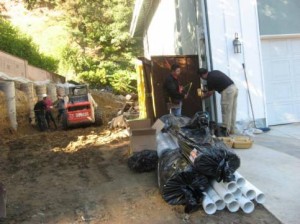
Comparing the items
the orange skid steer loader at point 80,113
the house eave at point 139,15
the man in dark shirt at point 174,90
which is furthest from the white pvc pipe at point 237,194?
the house eave at point 139,15

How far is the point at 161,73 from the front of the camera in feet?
35.6

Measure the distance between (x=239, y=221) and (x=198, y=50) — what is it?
7.16m

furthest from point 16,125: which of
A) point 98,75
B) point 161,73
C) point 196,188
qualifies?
point 98,75

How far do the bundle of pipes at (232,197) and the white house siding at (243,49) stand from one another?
5416 millimetres

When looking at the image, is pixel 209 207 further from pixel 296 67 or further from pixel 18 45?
pixel 18 45

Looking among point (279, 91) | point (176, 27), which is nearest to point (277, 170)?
point (279, 91)

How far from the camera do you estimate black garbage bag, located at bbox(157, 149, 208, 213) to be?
16.5 ft

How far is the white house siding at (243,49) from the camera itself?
10.2m

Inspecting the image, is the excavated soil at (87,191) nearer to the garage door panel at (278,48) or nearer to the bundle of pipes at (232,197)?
the bundle of pipes at (232,197)

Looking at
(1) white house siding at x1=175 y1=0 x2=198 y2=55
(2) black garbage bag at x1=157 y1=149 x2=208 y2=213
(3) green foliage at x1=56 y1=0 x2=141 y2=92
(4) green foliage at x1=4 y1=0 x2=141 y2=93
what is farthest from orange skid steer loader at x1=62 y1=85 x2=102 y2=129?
(3) green foliage at x1=56 y1=0 x2=141 y2=92

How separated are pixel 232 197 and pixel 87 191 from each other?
2482 mm

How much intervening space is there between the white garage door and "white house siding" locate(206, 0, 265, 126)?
0.56 m

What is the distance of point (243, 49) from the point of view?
10289 mm

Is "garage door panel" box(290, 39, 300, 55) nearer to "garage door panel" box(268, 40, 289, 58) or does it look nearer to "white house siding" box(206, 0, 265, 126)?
"garage door panel" box(268, 40, 289, 58)
